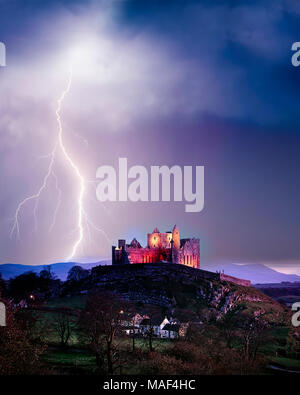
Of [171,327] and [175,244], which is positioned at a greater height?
[175,244]

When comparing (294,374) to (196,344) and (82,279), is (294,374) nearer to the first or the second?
(196,344)

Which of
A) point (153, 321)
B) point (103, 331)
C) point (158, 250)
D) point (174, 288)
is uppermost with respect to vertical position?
point (158, 250)

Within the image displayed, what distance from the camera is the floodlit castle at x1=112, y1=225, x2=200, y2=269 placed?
4065 inches

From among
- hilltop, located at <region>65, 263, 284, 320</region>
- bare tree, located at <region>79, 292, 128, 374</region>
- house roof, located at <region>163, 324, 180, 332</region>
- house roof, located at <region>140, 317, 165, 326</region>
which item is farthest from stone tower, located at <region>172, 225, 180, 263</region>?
bare tree, located at <region>79, 292, 128, 374</region>

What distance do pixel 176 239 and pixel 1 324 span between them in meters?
72.7

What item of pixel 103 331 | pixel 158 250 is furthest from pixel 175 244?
pixel 103 331

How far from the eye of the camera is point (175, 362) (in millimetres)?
41438

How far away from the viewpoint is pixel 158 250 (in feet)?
346

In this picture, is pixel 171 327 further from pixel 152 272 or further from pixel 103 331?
pixel 152 272

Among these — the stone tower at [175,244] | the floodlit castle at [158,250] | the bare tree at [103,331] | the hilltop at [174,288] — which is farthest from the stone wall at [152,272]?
the bare tree at [103,331]

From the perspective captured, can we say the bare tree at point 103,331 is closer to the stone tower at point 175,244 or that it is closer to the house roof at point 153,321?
the house roof at point 153,321

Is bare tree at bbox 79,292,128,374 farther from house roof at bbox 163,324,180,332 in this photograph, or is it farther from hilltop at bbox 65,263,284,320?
hilltop at bbox 65,263,284,320

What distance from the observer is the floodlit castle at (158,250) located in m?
103
